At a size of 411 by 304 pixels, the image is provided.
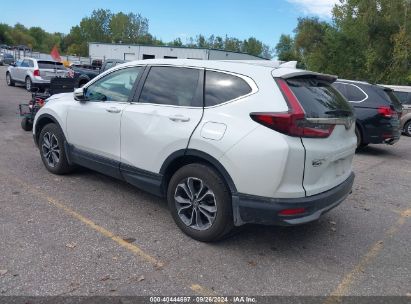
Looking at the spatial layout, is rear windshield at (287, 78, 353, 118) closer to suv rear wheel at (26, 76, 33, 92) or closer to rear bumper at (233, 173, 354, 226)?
rear bumper at (233, 173, 354, 226)

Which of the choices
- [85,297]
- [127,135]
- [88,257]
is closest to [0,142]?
[127,135]

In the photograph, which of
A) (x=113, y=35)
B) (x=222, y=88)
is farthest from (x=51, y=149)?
(x=113, y=35)

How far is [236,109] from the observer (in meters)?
3.70

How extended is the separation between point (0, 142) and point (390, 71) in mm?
28913

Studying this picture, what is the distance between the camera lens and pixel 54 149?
19.0ft

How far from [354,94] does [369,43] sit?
24.8 meters

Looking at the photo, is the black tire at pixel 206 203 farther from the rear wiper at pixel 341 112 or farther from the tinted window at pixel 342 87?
the tinted window at pixel 342 87

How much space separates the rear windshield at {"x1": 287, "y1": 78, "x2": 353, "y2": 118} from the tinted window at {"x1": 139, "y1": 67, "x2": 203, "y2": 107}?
0.97 meters

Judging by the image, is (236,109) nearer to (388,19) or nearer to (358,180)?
(358,180)

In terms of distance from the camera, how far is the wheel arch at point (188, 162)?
3.69 m

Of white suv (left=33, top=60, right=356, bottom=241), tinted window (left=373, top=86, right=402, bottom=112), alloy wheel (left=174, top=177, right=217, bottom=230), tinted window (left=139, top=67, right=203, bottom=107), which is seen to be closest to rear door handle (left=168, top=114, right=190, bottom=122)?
white suv (left=33, top=60, right=356, bottom=241)

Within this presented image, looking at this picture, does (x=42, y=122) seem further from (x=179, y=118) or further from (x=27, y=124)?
(x=179, y=118)

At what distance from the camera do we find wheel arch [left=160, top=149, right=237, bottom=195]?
3.69 m

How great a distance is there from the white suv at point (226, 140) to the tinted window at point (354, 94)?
5.73m
